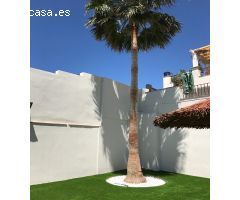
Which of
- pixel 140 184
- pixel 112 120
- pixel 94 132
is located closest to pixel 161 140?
pixel 112 120

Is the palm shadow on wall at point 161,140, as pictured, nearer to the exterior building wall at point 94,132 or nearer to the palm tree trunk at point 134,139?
the exterior building wall at point 94,132

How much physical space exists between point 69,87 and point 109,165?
513 cm

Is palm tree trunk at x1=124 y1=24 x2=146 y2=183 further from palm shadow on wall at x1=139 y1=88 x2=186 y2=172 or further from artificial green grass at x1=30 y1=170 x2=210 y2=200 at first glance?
palm shadow on wall at x1=139 y1=88 x2=186 y2=172

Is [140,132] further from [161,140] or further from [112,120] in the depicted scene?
[112,120]

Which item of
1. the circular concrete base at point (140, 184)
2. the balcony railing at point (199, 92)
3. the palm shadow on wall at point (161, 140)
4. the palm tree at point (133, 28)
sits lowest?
the circular concrete base at point (140, 184)

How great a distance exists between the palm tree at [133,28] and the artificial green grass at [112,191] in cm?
142

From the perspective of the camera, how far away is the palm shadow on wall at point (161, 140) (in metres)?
15.5

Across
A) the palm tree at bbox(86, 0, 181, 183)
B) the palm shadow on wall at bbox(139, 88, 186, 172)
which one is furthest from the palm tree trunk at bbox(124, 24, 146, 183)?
the palm shadow on wall at bbox(139, 88, 186, 172)

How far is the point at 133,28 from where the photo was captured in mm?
12898

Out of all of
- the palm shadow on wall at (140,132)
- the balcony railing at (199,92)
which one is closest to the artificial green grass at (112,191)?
the palm shadow on wall at (140,132)
